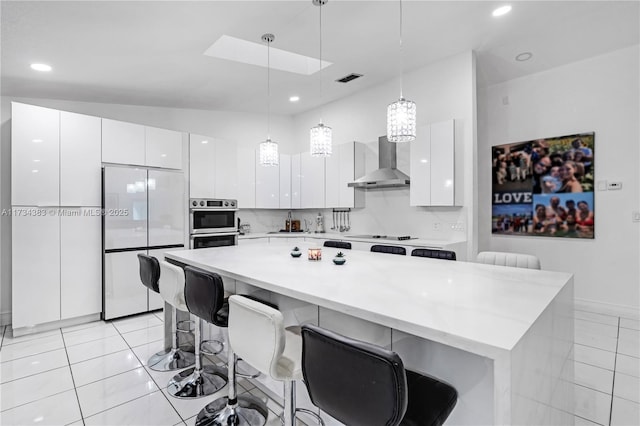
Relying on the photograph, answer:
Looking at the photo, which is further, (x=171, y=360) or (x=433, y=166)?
(x=433, y=166)

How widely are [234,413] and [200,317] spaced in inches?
24.5

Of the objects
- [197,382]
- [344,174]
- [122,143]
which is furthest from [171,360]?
[344,174]

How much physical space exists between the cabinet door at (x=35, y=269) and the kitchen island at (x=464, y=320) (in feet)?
8.65

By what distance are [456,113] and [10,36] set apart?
439 centimetres

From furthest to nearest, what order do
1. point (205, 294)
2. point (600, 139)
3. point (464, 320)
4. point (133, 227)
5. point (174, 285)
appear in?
1. point (133, 227)
2. point (600, 139)
3. point (174, 285)
4. point (205, 294)
5. point (464, 320)

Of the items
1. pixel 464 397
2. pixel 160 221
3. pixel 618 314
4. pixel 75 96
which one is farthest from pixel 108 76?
pixel 618 314

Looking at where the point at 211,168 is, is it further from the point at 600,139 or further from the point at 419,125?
the point at 600,139

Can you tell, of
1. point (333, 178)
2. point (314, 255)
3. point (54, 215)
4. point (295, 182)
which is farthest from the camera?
point (295, 182)


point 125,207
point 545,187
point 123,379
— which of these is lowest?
point 123,379

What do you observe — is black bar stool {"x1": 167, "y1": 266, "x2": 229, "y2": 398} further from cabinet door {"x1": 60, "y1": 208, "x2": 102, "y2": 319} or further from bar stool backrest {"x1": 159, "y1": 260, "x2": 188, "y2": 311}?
cabinet door {"x1": 60, "y1": 208, "x2": 102, "y2": 319}

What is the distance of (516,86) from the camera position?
444cm

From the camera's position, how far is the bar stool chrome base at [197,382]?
7.59ft

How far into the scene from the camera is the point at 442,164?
390 cm

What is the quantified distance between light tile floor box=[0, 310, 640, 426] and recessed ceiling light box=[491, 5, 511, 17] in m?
3.09
